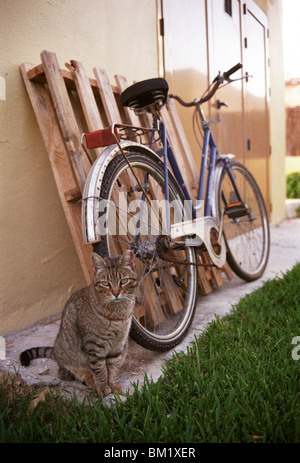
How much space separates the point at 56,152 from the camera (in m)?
2.16

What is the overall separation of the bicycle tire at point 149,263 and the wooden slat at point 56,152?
19cm

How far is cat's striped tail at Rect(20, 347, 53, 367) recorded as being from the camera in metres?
1.79

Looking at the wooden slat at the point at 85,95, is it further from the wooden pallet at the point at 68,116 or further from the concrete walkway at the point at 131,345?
the concrete walkway at the point at 131,345

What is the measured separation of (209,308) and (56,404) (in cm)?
141

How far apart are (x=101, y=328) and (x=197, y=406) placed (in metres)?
0.51

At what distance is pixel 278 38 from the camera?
655cm

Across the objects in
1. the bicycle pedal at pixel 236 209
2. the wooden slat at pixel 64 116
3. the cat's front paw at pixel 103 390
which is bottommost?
the cat's front paw at pixel 103 390

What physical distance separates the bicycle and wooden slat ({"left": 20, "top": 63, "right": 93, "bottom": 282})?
161 millimetres

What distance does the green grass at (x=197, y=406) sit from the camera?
4.02ft

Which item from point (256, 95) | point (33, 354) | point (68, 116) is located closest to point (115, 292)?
point (33, 354)
